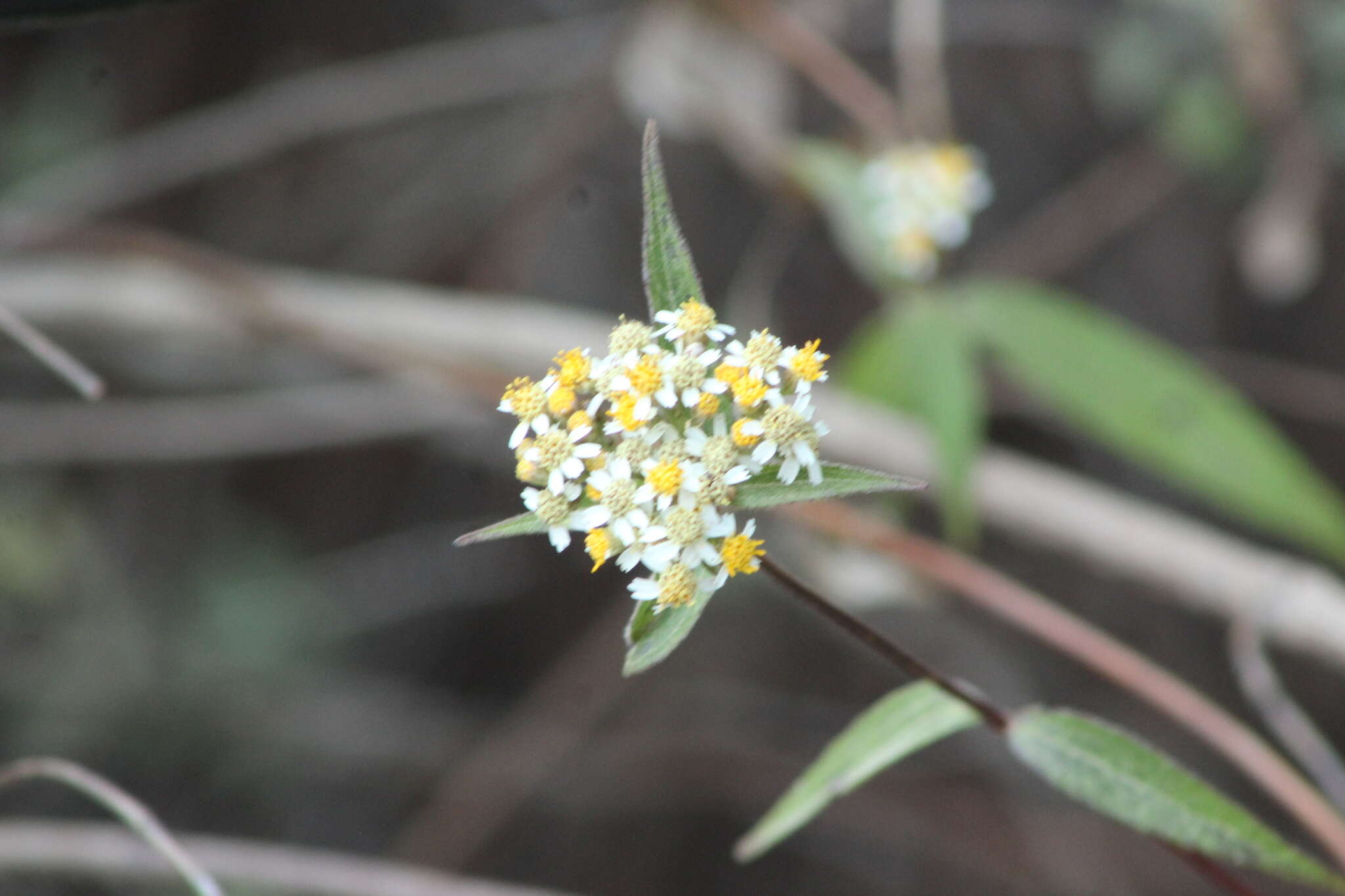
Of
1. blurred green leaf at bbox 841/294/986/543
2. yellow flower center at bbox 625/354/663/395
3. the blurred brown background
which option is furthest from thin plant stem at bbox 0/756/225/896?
the blurred brown background

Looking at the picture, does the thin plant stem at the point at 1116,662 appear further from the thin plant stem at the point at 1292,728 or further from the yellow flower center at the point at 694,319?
the yellow flower center at the point at 694,319

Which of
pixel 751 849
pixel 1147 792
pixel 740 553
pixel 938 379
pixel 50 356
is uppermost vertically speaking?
pixel 50 356

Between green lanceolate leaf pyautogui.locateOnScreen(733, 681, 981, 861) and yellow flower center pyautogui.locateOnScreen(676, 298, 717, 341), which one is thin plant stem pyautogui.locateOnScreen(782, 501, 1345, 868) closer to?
green lanceolate leaf pyautogui.locateOnScreen(733, 681, 981, 861)

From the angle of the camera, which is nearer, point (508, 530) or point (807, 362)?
point (508, 530)

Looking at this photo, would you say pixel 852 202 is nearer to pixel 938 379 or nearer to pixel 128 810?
pixel 938 379

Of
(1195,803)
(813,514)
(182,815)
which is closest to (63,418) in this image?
(182,815)

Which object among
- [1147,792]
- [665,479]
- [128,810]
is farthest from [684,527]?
[128,810]
